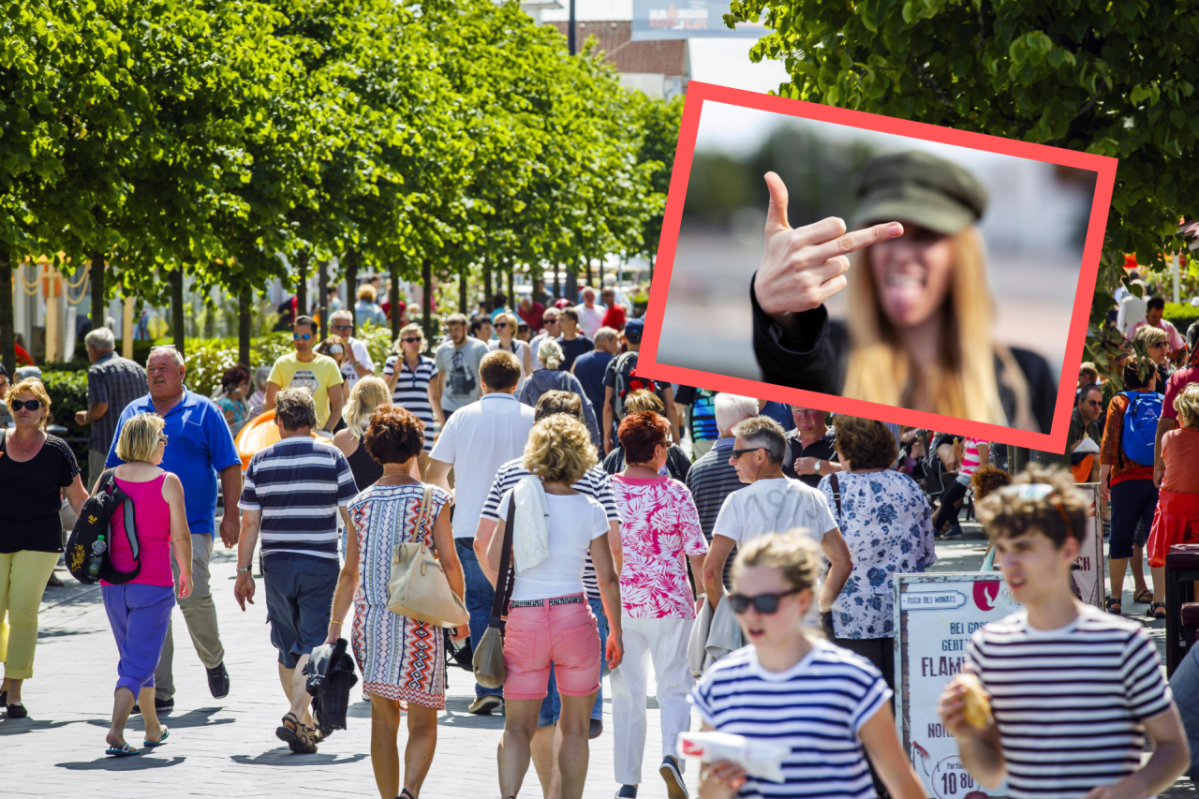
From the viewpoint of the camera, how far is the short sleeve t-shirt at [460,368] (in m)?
14.8

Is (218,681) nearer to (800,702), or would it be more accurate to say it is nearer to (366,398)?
(366,398)

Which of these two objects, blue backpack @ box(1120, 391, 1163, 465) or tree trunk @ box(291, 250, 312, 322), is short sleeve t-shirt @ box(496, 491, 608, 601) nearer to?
blue backpack @ box(1120, 391, 1163, 465)

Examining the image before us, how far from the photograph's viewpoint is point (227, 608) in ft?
37.8

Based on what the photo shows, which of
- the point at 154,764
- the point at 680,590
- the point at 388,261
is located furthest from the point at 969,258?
the point at 388,261

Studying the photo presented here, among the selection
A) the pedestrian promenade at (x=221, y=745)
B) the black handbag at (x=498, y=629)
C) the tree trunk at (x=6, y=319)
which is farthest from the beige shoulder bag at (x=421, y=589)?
the tree trunk at (x=6, y=319)

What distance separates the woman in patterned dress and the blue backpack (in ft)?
19.3

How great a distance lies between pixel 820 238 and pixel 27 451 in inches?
205

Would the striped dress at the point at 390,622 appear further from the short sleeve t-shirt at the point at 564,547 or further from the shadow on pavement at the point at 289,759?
the shadow on pavement at the point at 289,759

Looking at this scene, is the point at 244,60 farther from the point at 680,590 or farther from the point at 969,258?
the point at 969,258

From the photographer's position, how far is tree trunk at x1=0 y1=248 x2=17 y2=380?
13.8 meters

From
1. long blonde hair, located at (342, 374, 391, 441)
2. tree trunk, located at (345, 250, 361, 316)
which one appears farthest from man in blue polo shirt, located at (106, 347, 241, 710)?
tree trunk, located at (345, 250, 361, 316)

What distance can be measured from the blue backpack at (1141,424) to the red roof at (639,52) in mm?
113159

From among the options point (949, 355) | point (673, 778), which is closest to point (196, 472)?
point (673, 778)

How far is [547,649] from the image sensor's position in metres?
6.10
